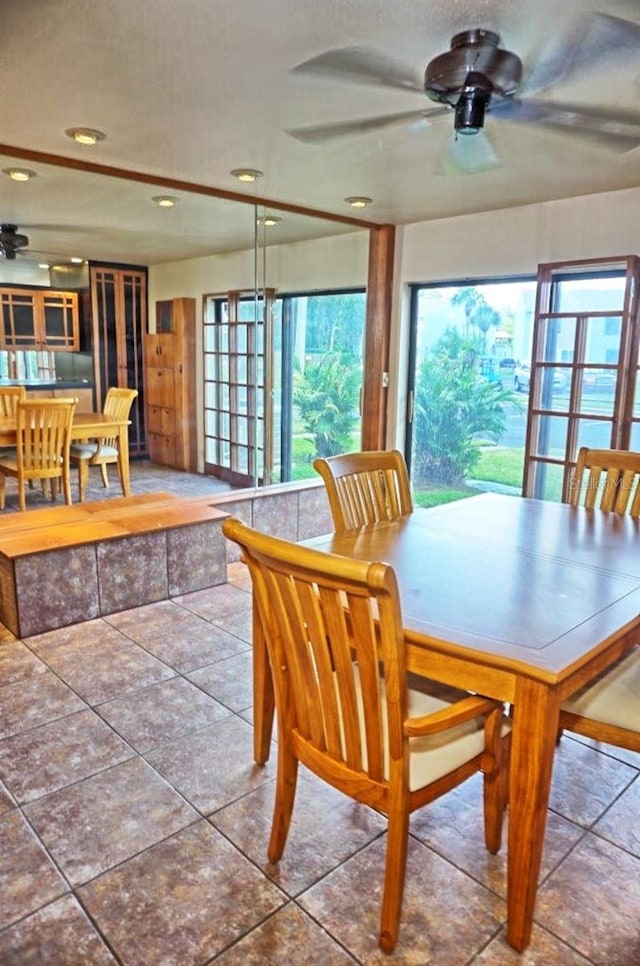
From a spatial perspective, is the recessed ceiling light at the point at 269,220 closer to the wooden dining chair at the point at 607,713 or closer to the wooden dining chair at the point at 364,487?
the wooden dining chair at the point at 364,487

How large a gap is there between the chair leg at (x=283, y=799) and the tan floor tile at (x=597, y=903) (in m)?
0.65

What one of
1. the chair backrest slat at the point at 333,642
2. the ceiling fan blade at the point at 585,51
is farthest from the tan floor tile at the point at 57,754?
the ceiling fan blade at the point at 585,51

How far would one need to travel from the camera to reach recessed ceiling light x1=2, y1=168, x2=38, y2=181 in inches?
130

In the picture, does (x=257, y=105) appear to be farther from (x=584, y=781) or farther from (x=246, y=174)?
(x=584, y=781)

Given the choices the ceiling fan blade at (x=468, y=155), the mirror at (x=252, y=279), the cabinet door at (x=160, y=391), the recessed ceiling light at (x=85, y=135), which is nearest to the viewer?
the ceiling fan blade at (x=468, y=155)

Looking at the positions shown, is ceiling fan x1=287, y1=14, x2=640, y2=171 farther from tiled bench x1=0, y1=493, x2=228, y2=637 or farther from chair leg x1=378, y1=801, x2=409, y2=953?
tiled bench x1=0, y1=493, x2=228, y2=637

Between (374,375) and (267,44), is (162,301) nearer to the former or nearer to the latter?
(374,375)

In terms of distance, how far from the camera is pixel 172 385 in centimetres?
535

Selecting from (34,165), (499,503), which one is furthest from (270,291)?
(499,503)

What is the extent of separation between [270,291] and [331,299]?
0.52 metres

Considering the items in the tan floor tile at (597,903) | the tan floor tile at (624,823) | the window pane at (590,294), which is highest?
the window pane at (590,294)

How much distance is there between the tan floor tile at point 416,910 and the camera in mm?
1462

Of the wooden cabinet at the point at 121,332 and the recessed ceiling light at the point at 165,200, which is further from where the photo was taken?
the wooden cabinet at the point at 121,332

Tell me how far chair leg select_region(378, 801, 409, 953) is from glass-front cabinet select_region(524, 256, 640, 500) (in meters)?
2.92
